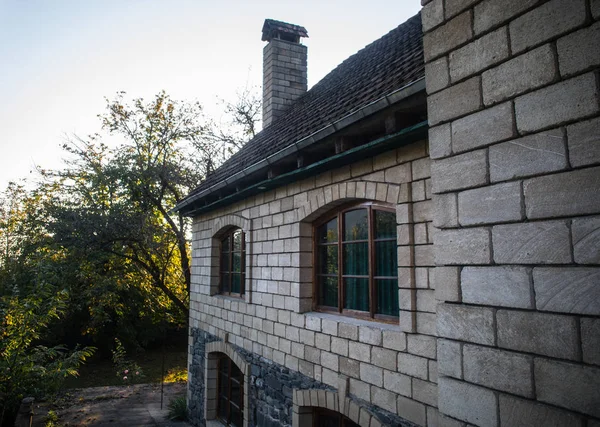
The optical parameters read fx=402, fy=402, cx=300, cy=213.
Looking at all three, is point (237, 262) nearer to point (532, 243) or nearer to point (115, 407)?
point (115, 407)

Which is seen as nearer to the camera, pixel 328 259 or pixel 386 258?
pixel 386 258

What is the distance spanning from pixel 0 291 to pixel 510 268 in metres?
17.3

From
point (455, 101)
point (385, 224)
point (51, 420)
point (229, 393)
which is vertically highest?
point (455, 101)

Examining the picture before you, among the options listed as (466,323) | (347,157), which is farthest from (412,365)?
(347,157)

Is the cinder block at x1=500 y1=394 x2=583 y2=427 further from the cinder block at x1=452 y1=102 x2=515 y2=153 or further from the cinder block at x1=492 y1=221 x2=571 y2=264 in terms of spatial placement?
the cinder block at x1=452 y1=102 x2=515 y2=153

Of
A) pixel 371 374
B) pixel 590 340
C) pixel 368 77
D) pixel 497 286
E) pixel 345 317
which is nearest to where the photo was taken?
pixel 590 340

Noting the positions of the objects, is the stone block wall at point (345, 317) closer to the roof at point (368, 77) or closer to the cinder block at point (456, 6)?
the roof at point (368, 77)

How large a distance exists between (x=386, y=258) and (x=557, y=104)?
2.60 m

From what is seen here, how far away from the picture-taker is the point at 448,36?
7.63 feet

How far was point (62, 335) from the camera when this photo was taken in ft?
53.2

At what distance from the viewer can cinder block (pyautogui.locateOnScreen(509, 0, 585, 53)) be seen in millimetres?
1751

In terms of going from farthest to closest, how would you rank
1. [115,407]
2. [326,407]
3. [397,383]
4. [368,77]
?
1. [115,407]
2. [368,77]
3. [326,407]
4. [397,383]

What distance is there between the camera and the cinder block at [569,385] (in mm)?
1599

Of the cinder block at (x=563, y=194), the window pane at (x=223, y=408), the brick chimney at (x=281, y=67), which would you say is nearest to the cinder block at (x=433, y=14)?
the cinder block at (x=563, y=194)
